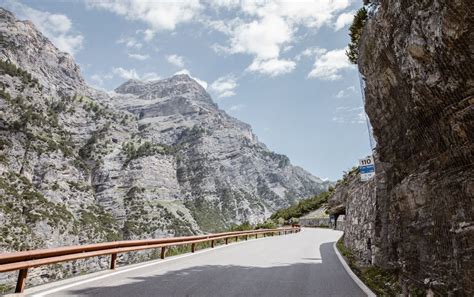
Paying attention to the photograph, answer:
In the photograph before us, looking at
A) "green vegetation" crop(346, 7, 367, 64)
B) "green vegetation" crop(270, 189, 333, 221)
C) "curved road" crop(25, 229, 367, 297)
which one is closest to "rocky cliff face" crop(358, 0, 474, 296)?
"curved road" crop(25, 229, 367, 297)

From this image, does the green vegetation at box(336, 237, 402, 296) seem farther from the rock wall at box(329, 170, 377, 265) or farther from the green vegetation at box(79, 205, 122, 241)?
the green vegetation at box(79, 205, 122, 241)

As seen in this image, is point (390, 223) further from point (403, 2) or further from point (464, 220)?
point (403, 2)

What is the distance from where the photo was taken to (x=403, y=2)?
7.09 meters

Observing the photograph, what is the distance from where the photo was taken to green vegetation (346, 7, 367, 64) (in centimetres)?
1496

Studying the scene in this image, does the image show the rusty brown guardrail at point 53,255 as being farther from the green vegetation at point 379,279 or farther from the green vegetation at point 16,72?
the green vegetation at point 16,72

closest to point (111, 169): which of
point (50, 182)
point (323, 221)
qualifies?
point (50, 182)

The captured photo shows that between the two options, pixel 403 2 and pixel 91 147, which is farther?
pixel 91 147

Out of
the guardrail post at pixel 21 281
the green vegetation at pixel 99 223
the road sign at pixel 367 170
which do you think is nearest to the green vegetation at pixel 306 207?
the road sign at pixel 367 170

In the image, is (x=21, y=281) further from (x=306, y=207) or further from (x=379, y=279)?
(x=306, y=207)

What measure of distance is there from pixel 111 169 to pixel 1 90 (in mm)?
58533

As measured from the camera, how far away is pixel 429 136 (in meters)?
6.61

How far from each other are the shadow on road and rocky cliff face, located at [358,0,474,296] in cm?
151

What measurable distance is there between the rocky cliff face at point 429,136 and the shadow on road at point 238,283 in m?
1.51

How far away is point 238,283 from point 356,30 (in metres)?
12.6
